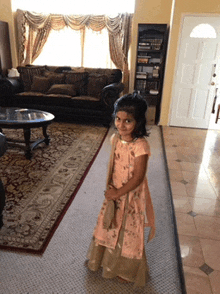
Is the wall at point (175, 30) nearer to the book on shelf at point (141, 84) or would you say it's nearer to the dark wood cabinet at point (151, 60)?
the dark wood cabinet at point (151, 60)

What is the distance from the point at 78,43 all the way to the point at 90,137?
312cm

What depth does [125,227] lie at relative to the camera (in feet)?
3.86

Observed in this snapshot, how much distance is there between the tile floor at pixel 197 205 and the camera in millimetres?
1397

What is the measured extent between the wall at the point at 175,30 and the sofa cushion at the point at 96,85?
1279 millimetres

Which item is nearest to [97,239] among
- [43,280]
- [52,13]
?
[43,280]

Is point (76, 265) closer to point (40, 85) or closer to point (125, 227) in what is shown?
point (125, 227)

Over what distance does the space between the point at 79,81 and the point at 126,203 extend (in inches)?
158

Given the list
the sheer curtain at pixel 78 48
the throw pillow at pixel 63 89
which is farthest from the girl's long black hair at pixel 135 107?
the sheer curtain at pixel 78 48

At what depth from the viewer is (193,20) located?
405 centimetres

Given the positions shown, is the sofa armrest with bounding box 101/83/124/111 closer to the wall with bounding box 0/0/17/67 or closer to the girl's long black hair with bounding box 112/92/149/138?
the girl's long black hair with bounding box 112/92/149/138

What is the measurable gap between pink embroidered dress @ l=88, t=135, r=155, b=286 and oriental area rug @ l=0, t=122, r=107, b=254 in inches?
21.2

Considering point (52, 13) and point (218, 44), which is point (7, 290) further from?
point (52, 13)

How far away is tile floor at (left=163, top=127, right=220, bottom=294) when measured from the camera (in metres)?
1.40

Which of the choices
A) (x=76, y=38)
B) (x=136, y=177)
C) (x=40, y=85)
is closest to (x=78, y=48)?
(x=76, y=38)
